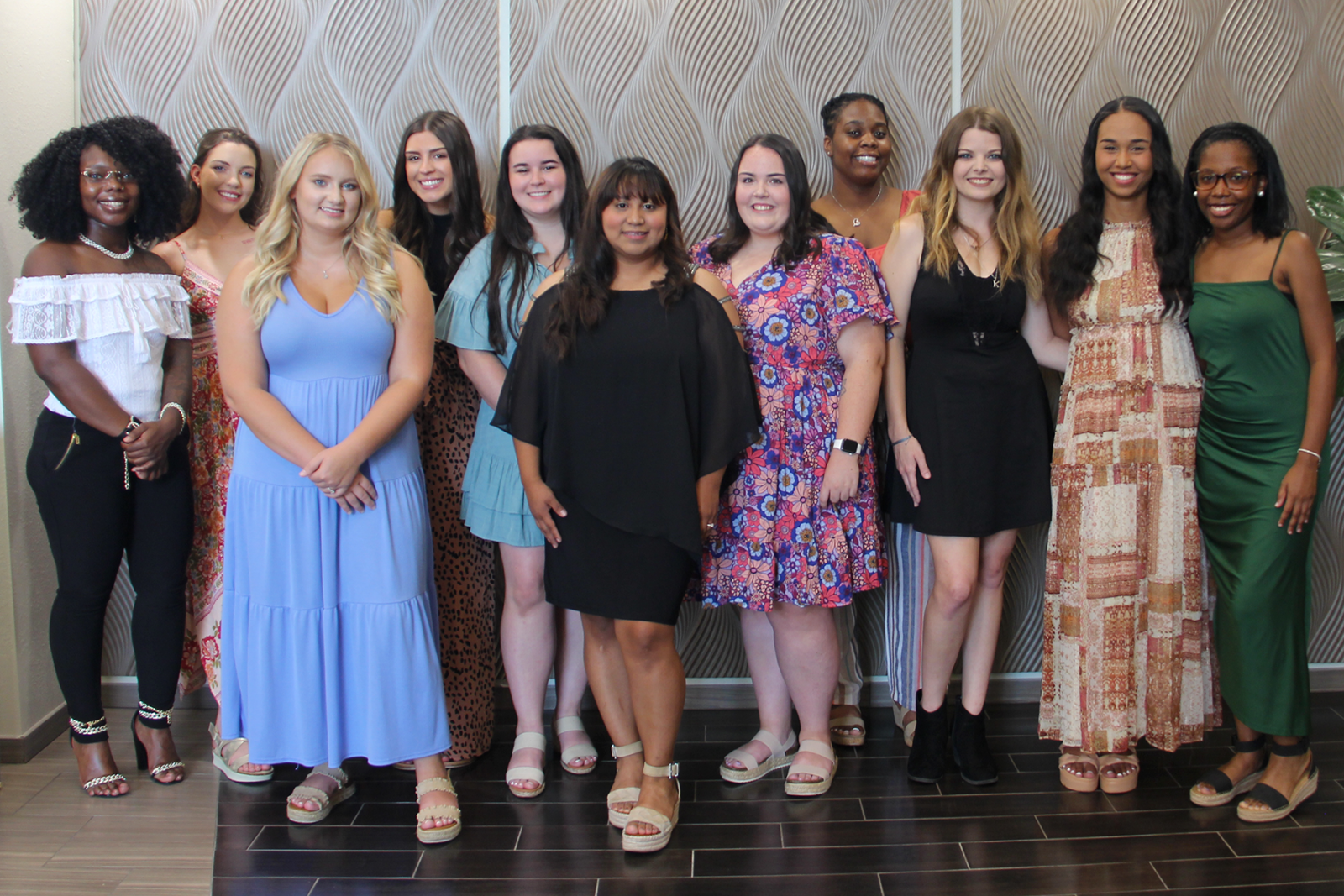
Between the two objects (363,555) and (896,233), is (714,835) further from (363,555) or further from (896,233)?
(896,233)

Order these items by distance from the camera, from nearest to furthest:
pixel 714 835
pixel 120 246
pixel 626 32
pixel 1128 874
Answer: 1. pixel 1128 874
2. pixel 714 835
3. pixel 120 246
4. pixel 626 32

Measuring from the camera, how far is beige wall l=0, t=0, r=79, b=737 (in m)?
3.29

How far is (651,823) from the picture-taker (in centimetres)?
281

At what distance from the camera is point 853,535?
9.95 ft

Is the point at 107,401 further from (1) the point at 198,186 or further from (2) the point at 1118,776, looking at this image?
(2) the point at 1118,776

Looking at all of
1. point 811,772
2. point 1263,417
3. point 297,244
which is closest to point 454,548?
point 297,244

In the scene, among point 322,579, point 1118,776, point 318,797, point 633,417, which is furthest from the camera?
point 1118,776

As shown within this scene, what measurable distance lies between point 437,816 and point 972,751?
1.50m

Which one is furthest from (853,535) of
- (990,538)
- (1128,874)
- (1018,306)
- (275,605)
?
(275,605)

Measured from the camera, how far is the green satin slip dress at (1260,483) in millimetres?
2951

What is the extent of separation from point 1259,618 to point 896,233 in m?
1.42

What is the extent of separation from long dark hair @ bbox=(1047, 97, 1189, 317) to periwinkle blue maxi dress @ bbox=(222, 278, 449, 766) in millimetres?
1840

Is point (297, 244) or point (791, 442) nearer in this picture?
point (297, 244)
